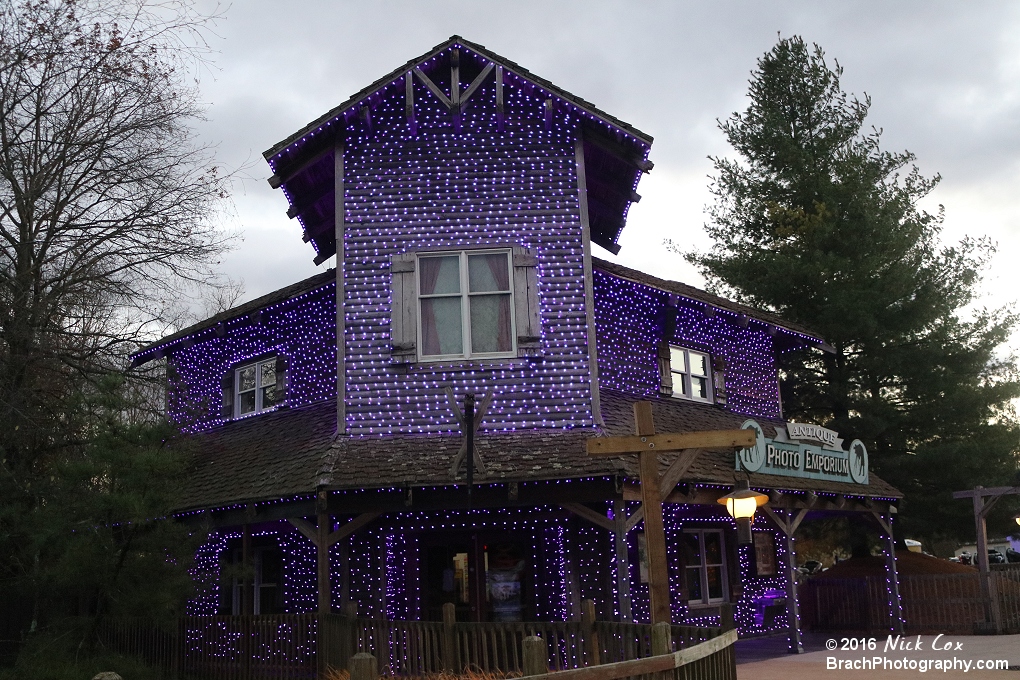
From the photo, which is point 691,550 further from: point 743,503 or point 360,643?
point 360,643

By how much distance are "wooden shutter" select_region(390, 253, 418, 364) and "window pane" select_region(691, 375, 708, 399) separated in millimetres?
6796

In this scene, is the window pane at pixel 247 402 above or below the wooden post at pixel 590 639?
above

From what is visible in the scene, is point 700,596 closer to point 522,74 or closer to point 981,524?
point 981,524

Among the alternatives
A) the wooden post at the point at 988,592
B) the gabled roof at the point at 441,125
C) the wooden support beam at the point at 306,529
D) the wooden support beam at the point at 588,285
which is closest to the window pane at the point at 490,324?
the wooden support beam at the point at 588,285

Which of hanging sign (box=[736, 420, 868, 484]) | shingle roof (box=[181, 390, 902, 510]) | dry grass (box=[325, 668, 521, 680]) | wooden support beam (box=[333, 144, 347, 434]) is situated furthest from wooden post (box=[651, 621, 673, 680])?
wooden support beam (box=[333, 144, 347, 434])

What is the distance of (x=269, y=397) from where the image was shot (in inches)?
710

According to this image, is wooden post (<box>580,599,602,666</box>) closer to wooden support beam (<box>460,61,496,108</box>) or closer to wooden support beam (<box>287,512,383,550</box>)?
wooden support beam (<box>287,512,383,550</box>)

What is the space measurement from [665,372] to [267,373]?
7.66 meters

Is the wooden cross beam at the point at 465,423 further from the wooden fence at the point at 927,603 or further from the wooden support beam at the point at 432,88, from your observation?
the wooden fence at the point at 927,603

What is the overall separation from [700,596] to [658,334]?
490 cm

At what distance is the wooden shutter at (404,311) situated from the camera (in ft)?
46.5

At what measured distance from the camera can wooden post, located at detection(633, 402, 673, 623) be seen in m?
9.34

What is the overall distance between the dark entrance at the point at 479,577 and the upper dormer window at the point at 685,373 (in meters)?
4.60

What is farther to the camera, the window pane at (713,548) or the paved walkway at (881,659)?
the window pane at (713,548)
